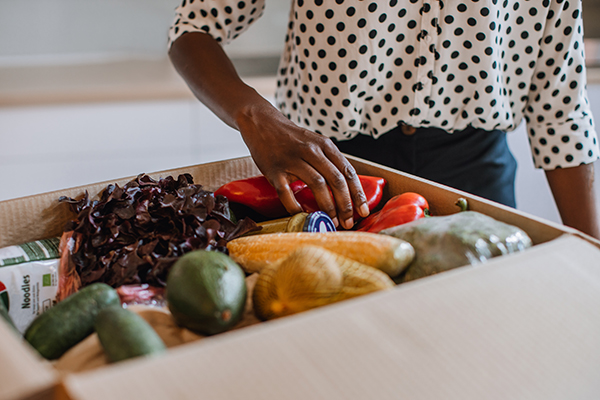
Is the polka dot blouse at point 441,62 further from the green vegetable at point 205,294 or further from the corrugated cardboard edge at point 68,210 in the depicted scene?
the green vegetable at point 205,294

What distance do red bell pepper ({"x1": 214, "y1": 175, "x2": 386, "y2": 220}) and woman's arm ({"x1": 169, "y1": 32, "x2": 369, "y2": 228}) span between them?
4cm

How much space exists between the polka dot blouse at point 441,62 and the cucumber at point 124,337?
712 mm

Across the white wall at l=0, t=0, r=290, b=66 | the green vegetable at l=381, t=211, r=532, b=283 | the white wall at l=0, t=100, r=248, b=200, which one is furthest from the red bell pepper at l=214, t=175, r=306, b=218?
the white wall at l=0, t=0, r=290, b=66

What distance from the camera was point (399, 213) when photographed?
0.66 m

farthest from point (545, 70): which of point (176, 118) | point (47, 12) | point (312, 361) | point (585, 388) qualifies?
point (47, 12)

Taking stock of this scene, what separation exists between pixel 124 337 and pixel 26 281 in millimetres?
288

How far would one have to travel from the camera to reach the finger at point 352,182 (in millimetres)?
716

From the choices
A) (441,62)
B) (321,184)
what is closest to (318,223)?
(321,184)

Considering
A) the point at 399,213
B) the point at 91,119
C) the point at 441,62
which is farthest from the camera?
the point at 91,119

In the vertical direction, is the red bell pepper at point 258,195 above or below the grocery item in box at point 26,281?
above

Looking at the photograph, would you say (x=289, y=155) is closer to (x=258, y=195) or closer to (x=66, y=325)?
(x=258, y=195)

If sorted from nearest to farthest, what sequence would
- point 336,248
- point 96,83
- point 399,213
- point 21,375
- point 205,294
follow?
1. point 21,375
2. point 205,294
3. point 336,248
4. point 399,213
5. point 96,83

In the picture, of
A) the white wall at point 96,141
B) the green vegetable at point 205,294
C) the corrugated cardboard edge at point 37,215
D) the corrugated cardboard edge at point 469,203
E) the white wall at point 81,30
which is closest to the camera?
the green vegetable at point 205,294

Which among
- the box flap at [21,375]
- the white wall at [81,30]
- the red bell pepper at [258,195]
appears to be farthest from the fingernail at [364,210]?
the white wall at [81,30]
